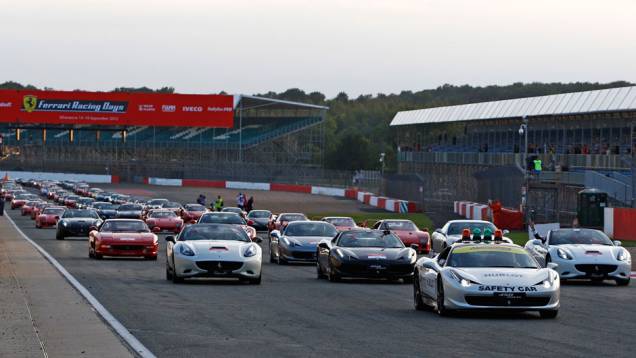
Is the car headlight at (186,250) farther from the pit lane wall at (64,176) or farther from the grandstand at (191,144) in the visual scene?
the grandstand at (191,144)

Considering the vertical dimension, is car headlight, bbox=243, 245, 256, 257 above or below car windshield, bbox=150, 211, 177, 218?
above

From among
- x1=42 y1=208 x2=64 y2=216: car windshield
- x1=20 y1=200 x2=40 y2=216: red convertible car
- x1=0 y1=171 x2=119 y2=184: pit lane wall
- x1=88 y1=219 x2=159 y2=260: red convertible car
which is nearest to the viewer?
x1=88 y1=219 x2=159 y2=260: red convertible car

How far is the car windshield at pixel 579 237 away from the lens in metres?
28.0

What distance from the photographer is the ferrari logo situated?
125 m

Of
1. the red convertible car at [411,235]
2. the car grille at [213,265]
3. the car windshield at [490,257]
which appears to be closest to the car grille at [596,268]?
the car grille at [213,265]

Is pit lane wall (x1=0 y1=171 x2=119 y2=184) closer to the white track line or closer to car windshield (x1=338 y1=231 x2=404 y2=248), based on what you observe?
the white track line

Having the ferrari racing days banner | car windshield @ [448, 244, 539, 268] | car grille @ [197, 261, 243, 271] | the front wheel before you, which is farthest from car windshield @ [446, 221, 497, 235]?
the ferrari racing days banner

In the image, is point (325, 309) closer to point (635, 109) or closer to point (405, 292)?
point (405, 292)

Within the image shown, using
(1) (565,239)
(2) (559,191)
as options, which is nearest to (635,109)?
(2) (559,191)

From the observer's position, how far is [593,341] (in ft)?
48.9

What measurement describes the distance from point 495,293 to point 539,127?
213 feet

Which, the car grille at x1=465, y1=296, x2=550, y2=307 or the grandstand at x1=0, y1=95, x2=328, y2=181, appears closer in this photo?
the car grille at x1=465, y1=296, x2=550, y2=307

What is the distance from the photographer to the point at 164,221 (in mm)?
54375

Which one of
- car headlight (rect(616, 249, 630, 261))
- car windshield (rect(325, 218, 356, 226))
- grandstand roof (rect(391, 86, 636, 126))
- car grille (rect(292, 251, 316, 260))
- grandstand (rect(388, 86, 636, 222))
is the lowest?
car grille (rect(292, 251, 316, 260))
